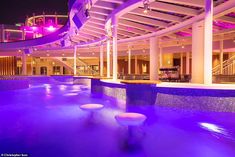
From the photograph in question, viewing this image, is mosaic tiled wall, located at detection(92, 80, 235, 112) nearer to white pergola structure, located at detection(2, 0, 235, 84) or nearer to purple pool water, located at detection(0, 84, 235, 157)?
purple pool water, located at detection(0, 84, 235, 157)

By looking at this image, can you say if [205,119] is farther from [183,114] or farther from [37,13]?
[37,13]

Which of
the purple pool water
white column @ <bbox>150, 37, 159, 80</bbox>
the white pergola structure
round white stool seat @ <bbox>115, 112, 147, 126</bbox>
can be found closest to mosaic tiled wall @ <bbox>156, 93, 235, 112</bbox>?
the purple pool water

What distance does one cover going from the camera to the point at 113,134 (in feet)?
15.7

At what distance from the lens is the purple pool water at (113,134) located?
12.4 feet

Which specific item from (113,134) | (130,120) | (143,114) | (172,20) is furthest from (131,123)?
(172,20)

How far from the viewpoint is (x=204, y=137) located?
4.60 m

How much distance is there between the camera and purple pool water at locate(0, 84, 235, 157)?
12.4 ft

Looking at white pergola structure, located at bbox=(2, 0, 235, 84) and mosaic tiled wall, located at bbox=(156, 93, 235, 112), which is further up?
white pergola structure, located at bbox=(2, 0, 235, 84)

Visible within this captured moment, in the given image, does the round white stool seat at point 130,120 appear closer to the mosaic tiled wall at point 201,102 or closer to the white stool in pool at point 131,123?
the white stool in pool at point 131,123

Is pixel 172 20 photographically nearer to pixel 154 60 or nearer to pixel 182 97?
pixel 154 60

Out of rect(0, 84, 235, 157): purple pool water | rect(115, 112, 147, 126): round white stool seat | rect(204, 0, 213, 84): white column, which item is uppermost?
rect(204, 0, 213, 84): white column

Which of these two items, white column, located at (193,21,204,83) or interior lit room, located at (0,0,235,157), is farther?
white column, located at (193,21,204,83)

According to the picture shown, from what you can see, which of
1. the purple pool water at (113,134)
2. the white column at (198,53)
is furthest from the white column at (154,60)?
the purple pool water at (113,134)

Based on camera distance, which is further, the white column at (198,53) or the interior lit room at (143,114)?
the white column at (198,53)
